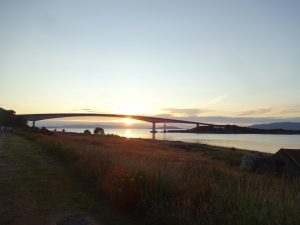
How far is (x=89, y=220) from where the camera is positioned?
23.5 feet

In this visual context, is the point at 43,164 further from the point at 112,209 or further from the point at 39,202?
the point at 112,209

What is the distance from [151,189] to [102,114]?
11217 centimetres

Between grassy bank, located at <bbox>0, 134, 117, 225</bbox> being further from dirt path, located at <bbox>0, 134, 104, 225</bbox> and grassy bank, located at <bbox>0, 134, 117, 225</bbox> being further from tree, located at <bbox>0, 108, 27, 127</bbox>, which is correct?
tree, located at <bbox>0, 108, 27, 127</bbox>

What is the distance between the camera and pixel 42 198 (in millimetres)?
9492

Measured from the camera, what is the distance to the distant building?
2169 cm

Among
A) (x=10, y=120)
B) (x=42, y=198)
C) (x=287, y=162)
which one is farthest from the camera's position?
(x=10, y=120)

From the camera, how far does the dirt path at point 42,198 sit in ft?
24.9

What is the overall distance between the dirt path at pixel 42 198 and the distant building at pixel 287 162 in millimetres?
13397

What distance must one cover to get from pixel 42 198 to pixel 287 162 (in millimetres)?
17079

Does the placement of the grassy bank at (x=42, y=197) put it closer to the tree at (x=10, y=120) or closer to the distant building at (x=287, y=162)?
the distant building at (x=287, y=162)

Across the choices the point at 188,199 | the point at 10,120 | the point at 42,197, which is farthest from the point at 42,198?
the point at 10,120

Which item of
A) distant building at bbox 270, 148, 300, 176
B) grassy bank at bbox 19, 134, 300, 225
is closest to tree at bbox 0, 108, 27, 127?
distant building at bbox 270, 148, 300, 176

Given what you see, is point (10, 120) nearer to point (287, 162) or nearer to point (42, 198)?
point (287, 162)

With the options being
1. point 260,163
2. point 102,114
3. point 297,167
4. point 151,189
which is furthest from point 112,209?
point 102,114
